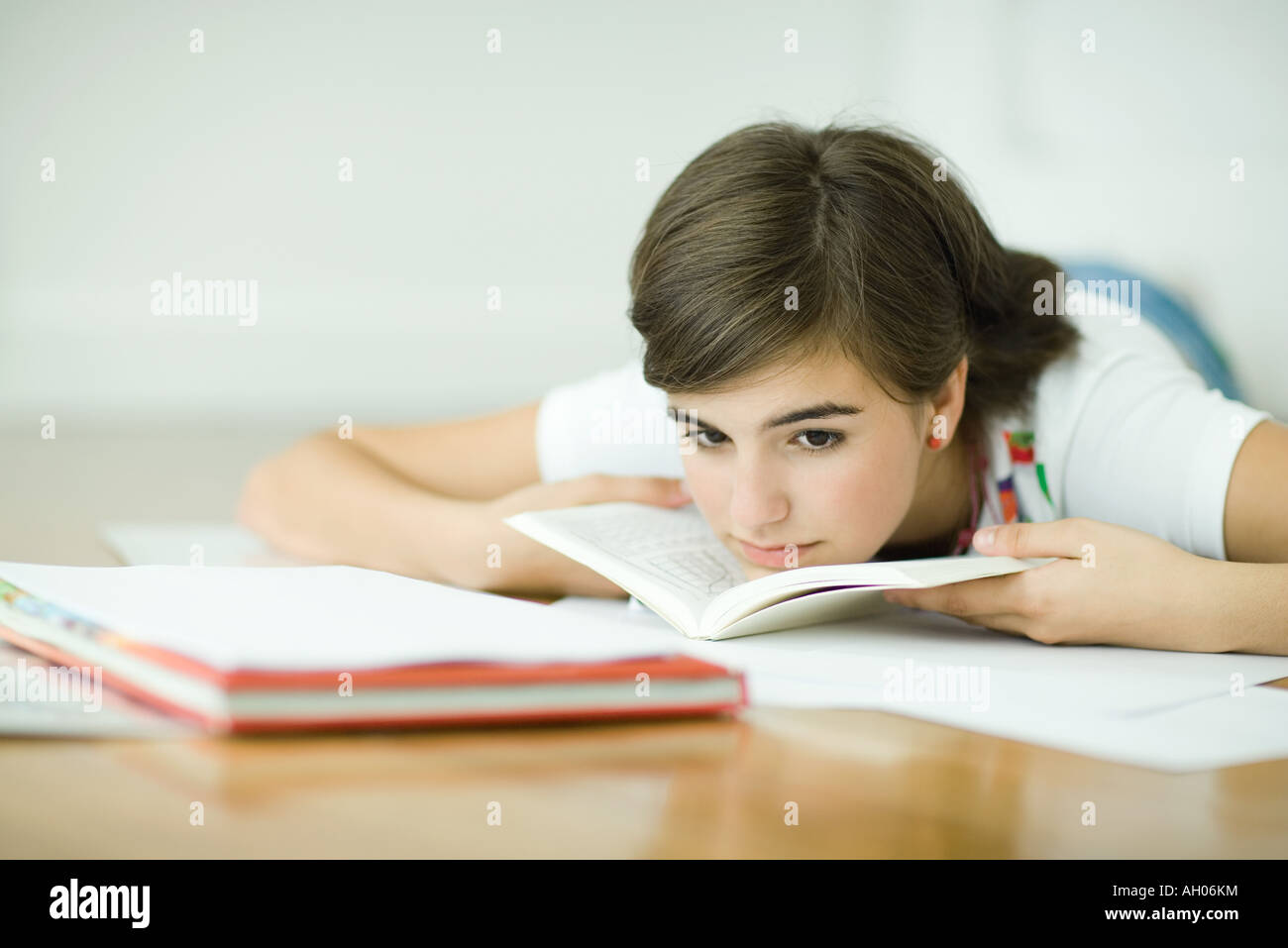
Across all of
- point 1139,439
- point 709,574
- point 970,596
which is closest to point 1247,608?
point 970,596

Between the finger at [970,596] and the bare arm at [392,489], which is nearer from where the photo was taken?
the finger at [970,596]

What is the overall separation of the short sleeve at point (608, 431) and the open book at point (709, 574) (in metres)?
0.22

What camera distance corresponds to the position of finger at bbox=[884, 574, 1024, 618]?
1.05 meters

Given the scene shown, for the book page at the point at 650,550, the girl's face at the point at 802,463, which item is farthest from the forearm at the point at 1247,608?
the book page at the point at 650,550

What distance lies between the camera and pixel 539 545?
1322mm

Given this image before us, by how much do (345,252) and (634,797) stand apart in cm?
402

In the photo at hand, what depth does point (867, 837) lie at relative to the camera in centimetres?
56

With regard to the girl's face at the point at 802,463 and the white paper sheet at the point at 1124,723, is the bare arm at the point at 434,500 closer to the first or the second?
the girl's face at the point at 802,463

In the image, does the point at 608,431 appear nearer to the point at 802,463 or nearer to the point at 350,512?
the point at 350,512

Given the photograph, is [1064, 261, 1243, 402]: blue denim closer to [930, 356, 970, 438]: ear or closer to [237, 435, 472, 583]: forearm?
[930, 356, 970, 438]: ear

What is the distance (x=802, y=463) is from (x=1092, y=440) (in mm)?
435

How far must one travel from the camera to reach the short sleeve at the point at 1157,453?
123 cm

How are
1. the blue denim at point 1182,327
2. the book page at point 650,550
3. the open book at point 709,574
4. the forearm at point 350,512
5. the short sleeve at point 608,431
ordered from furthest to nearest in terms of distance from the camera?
the blue denim at point 1182,327 < the short sleeve at point 608,431 < the forearm at point 350,512 < the book page at point 650,550 < the open book at point 709,574
